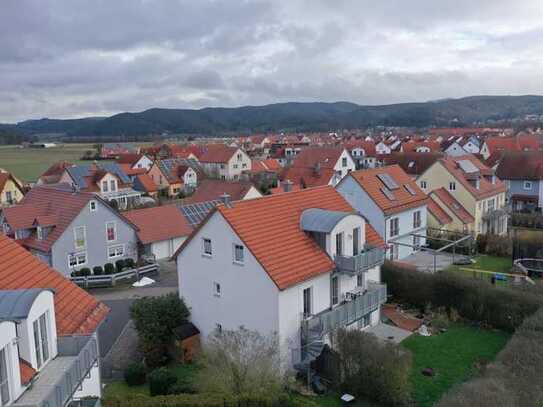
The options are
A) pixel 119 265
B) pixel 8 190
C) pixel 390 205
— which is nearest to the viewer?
pixel 390 205

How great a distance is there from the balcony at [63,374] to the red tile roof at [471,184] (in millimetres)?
37224

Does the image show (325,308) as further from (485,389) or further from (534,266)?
(534,266)

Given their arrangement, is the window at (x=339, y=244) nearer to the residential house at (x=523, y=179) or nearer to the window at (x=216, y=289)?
the window at (x=216, y=289)

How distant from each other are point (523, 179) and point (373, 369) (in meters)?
45.4

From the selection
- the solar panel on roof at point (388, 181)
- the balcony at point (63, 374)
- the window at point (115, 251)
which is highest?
the solar panel on roof at point (388, 181)

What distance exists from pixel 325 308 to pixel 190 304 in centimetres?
622

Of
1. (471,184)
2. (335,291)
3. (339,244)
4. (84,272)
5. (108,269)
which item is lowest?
(108,269)

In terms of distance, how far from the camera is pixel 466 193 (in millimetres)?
44438

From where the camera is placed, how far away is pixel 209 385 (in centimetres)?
1741

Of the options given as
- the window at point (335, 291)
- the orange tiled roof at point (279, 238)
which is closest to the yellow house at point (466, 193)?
the window at point (335, 291)

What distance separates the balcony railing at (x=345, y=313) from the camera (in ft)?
70.3

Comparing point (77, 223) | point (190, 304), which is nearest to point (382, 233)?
point (190, 304)

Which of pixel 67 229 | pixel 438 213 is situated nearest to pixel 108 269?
pixel 67 229

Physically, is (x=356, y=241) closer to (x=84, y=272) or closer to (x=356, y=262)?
(x=356, y=262)
